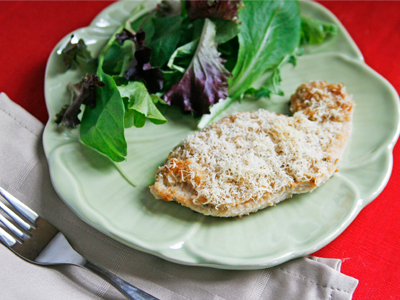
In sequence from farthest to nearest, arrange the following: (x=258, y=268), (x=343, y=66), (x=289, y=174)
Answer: (x=343, y=66) → (x=289, y=174) → (x=258, y=268)

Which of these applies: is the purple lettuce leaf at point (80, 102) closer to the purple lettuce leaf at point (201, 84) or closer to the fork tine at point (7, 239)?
the purple lettuce leaf at point (201, 84)

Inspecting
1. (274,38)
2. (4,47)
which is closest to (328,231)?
(274,38)

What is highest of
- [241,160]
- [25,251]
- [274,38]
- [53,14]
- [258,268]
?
[53,14]

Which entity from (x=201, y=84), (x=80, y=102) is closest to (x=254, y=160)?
(x=201, y=84)

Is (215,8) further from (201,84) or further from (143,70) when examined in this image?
(143,70)

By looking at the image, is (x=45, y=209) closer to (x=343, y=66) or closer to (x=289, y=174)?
(x=289, y=174)

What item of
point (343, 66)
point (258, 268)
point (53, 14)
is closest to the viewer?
point (258, 268)
